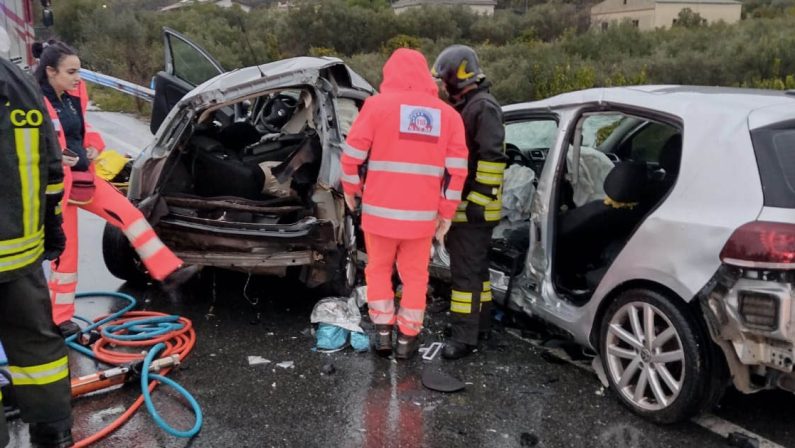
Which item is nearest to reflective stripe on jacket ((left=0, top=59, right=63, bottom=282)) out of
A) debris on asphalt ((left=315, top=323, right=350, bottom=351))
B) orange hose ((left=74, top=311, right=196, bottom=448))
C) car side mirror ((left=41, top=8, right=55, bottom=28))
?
orange hose ((left=74, top=311, right=196, bottom=448))

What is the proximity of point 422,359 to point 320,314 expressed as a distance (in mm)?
757

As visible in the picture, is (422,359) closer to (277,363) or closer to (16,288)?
(277,363)

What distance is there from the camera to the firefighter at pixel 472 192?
3.93 metres

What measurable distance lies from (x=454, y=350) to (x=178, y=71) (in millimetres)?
3987

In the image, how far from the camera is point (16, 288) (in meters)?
2.74

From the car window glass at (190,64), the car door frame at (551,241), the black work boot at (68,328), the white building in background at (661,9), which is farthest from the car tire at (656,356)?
the white building in background at (661,9)

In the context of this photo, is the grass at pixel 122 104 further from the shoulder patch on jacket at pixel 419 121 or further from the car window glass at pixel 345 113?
the shoulder patch on jacket at pixel 419 121

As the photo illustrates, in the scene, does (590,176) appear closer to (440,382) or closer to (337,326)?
(440,382)

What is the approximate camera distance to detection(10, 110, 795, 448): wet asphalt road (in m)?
3.21

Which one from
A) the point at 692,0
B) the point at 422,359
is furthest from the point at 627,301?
the point at 692,0

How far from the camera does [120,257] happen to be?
5.08 m

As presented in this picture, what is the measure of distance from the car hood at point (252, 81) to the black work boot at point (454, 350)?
6.27ft

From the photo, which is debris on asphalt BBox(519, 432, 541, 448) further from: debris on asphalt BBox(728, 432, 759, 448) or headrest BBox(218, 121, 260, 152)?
headrest BBox(218, 121, 260, 152)

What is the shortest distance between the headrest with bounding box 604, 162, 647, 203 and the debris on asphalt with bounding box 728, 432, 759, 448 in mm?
1302
